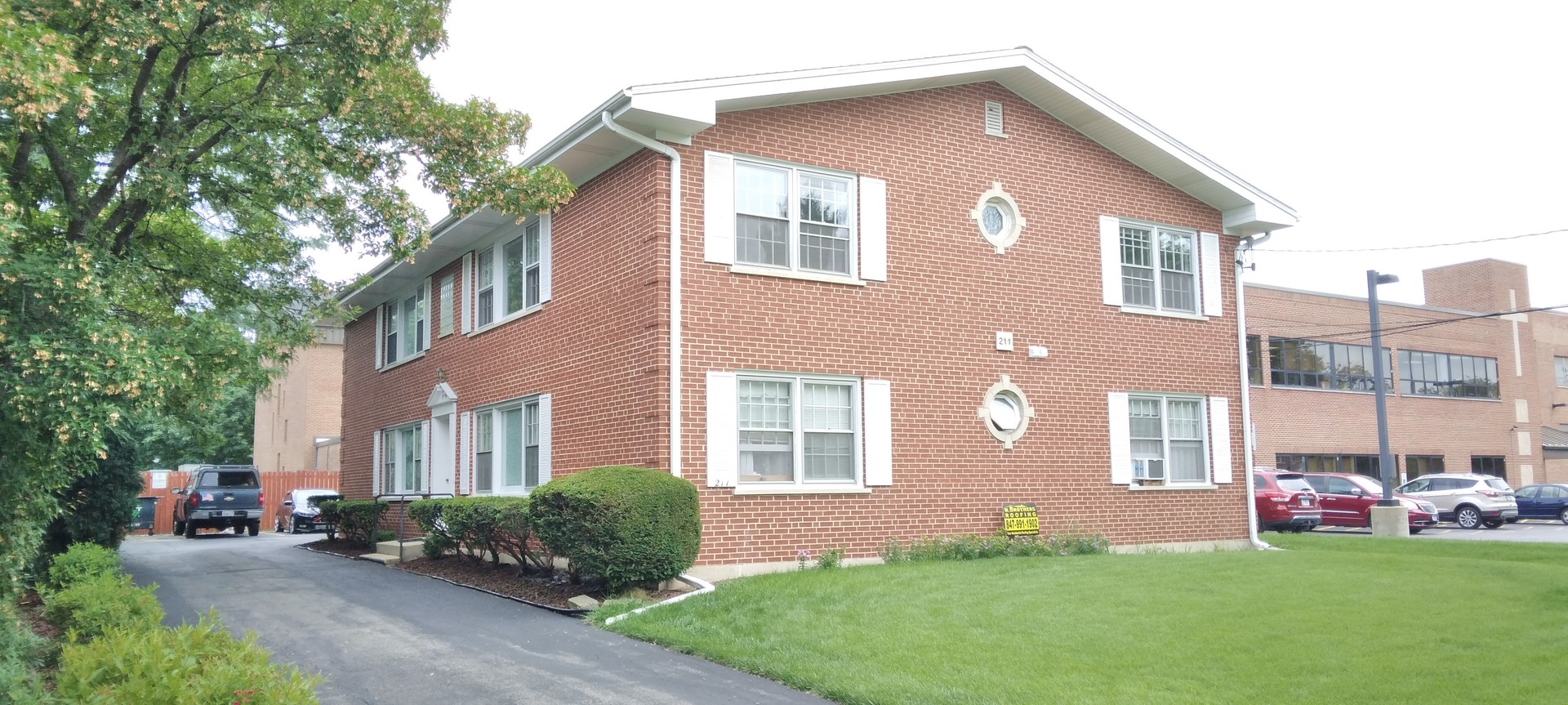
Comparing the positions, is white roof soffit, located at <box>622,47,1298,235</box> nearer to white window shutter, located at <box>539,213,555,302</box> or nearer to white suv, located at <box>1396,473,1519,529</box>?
white window shutter, located at <box>539,213,555,302</box>

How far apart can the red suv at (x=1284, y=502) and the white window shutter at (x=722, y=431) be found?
15.9 m

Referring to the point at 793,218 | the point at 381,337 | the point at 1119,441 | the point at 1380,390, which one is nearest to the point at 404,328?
the point at 381,337

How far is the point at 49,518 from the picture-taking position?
9.59 meters

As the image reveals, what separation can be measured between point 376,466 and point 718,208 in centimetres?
1332

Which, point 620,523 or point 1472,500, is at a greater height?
point 620,523

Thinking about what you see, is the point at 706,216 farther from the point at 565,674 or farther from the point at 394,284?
the point at 394,284

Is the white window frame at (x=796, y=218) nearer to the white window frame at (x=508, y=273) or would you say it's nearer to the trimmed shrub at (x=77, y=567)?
the white window frame at (x=508, y=273)

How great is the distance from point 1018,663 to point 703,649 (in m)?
2.66

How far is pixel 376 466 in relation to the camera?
24.1 m

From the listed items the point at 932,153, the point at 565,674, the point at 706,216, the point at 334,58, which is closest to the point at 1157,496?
the point at 932,153

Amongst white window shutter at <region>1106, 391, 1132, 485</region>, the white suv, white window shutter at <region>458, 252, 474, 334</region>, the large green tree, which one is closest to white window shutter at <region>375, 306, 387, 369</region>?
white window shutter at <region>458, 252, 474, 334</region>

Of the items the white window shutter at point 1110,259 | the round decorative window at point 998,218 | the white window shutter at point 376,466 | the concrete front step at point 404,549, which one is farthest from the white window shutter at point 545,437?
the white window shutter at point 376,466

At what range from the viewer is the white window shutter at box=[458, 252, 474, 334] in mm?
19375

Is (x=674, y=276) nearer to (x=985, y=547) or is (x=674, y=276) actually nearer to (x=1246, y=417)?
(x=985, y=547)
